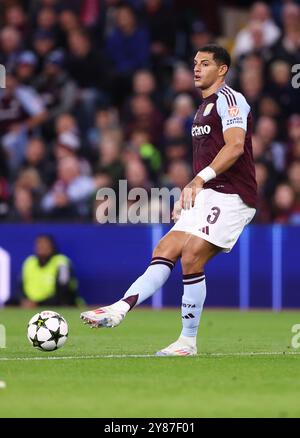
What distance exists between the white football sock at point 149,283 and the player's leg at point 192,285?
0.54 ft

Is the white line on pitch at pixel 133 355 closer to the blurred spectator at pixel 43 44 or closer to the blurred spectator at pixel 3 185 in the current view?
the blurred spectator at pixel 3 185

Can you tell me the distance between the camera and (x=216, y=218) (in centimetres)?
933

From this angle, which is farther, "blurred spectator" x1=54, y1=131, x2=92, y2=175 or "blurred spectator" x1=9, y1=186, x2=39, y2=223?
Answer: "blurred spectator" x1=54, y1=131, x2=92, y2=175

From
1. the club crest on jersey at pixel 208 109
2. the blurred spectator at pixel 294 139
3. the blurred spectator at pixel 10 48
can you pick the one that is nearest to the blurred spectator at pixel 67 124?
the blurred spectator at pixel 10 48

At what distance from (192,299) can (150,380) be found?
1417mm

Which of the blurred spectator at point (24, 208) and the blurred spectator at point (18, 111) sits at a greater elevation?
the blurred spectator at point (18, 111)

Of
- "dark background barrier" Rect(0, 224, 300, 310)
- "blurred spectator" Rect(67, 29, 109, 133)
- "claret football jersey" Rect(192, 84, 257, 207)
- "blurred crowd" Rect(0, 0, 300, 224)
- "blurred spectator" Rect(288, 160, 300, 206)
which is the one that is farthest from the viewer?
"blurred spectator" Rect(67, 29, 109, 133)

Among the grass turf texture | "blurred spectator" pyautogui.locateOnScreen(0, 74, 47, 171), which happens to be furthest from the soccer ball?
"blurred spectator" pyautogui.locateOnScreen(0, 74, 47, 171)

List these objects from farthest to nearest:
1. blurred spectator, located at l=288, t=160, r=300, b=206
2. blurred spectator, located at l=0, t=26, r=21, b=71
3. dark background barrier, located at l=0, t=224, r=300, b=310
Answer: blurred spectator, located at l=0, t=26, r=21, b=71
dark background barrier, located at l=0, t=224, r=300, b=310
blurred spectator, located at l=288, t=160, r=300, b=206

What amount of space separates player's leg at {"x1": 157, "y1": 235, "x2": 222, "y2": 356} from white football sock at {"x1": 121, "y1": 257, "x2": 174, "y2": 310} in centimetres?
16

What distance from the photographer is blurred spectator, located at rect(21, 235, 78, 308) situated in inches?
645

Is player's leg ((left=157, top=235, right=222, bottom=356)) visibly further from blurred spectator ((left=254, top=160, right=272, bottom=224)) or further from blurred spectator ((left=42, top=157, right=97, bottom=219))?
blurred spectator ((left=42, top=157, right=97, bottom=219))

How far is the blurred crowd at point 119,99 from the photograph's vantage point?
658 inches

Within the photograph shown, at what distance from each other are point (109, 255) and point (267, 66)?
11.5ft
